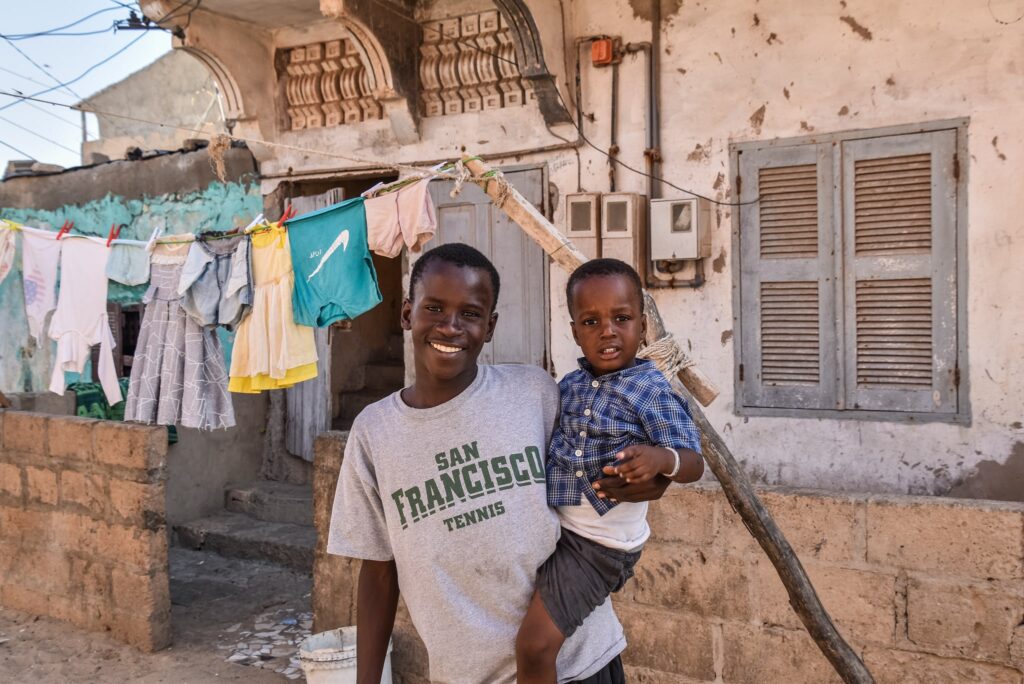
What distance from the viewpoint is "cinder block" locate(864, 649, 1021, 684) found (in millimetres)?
3332

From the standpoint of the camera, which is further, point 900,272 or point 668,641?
point 900,272

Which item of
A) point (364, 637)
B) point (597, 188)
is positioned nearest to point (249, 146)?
point (597, 188)

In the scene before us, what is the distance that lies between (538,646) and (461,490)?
0.34m

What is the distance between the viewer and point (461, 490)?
192 centimetres

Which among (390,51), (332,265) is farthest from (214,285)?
(390,51)

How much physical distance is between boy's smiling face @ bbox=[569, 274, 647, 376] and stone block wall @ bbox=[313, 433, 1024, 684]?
180 centimetres

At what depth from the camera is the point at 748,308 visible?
19.1 feet

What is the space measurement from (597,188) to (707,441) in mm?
3534

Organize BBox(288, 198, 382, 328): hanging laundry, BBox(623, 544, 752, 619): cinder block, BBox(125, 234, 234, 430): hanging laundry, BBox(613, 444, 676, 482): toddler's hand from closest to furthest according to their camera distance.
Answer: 1. BBox(613, 444, 676, 482): toddler's hand
2. BBox(623, 544, 752, 619): cinder block
3. BBox(288, 198, 382, 328): hanging laundry
4. BBox(125, 234, 234, 430): hanging laundry

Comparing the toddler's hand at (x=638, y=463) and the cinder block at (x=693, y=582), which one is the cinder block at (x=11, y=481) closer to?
the cinder block at (x=693, y=582)

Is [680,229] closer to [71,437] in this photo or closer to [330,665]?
[330,665]

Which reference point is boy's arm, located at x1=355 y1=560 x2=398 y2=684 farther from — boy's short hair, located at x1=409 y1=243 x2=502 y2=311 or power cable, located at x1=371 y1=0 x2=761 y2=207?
power cable, located at x1=371 y1=0 x2=761 y2=207

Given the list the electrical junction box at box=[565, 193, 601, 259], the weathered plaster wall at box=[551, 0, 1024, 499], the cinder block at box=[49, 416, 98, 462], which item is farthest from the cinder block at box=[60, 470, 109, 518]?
the electrical junction box at box=[565, 193, 601, 259]

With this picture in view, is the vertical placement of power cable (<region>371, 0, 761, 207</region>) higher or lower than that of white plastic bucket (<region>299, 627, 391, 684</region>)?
higher
